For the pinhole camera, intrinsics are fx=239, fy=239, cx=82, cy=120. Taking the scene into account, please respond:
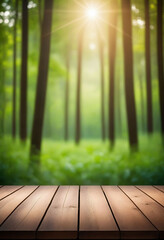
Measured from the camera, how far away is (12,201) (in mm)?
2650

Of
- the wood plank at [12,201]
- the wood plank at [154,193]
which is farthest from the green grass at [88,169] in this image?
the wood plank at [12,201]

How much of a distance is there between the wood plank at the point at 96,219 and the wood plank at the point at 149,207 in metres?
0.33

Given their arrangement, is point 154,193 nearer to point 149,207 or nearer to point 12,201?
point 149,207

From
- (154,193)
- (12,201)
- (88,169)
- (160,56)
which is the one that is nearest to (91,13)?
(160,56)

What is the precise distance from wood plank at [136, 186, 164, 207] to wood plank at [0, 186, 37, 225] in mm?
1554

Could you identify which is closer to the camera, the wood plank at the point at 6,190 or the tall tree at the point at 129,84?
the wood plank at the point at 6,190

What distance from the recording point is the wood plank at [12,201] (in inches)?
86.1

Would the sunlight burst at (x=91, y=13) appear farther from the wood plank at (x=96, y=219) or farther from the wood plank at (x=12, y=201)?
the wood plank at (x=96, y=219)

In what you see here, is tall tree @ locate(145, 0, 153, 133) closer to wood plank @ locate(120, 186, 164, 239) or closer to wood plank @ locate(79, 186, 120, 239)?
wood plank @ locate(120, 186, 164, 239)

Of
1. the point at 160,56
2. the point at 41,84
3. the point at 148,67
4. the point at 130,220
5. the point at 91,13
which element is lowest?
the point at 130,220

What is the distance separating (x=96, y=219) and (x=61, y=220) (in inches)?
11.6

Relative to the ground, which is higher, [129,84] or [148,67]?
[148,67]

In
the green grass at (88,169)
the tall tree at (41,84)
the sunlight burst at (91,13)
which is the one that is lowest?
the green grass at (88,169)
